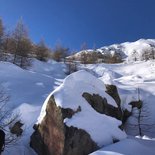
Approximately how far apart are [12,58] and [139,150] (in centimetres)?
3631

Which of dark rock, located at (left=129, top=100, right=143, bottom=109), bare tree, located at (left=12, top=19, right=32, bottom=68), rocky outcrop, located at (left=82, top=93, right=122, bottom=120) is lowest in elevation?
dark rock, located at (left=129, top=100, right=143, bottom=109)

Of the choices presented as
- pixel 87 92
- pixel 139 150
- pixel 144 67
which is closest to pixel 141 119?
pixel 87 92

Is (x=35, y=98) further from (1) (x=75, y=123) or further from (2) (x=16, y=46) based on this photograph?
(2) (x=16, y=46)

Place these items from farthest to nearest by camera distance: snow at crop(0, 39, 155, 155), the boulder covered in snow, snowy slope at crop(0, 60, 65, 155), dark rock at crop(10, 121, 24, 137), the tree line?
1. the tree line
2. dark rock at crop(10, 121, 24, 137)
3. snowy slope at crop(0, 60, 65, 155)
4. the boulder covered in snow
5. snow at crop(0, 39, 155, 155)

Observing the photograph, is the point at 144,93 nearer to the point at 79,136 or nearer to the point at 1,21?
the point at 79,136

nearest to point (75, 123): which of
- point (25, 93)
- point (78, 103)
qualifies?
point (78, 103)

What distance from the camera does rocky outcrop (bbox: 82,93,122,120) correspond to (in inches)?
862

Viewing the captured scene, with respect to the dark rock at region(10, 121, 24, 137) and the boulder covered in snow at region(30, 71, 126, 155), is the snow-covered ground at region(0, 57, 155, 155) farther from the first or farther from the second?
the boulder covered in snow at region(30, 71, 126, 155)

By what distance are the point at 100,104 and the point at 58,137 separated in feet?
14.0

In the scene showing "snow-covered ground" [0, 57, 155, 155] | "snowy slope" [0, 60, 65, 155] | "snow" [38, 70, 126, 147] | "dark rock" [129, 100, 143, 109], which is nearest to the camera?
"snow-covered ground" [0, 57, 155, 155]

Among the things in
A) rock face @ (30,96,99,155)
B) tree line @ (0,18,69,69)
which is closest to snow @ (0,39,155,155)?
rock face @ (30,96,99,155)

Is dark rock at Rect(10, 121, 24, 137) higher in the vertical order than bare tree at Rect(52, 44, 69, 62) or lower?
lower

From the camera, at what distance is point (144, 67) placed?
59375 millimetres

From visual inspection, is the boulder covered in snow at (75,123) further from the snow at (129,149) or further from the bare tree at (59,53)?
the bare tree at (59,53)
